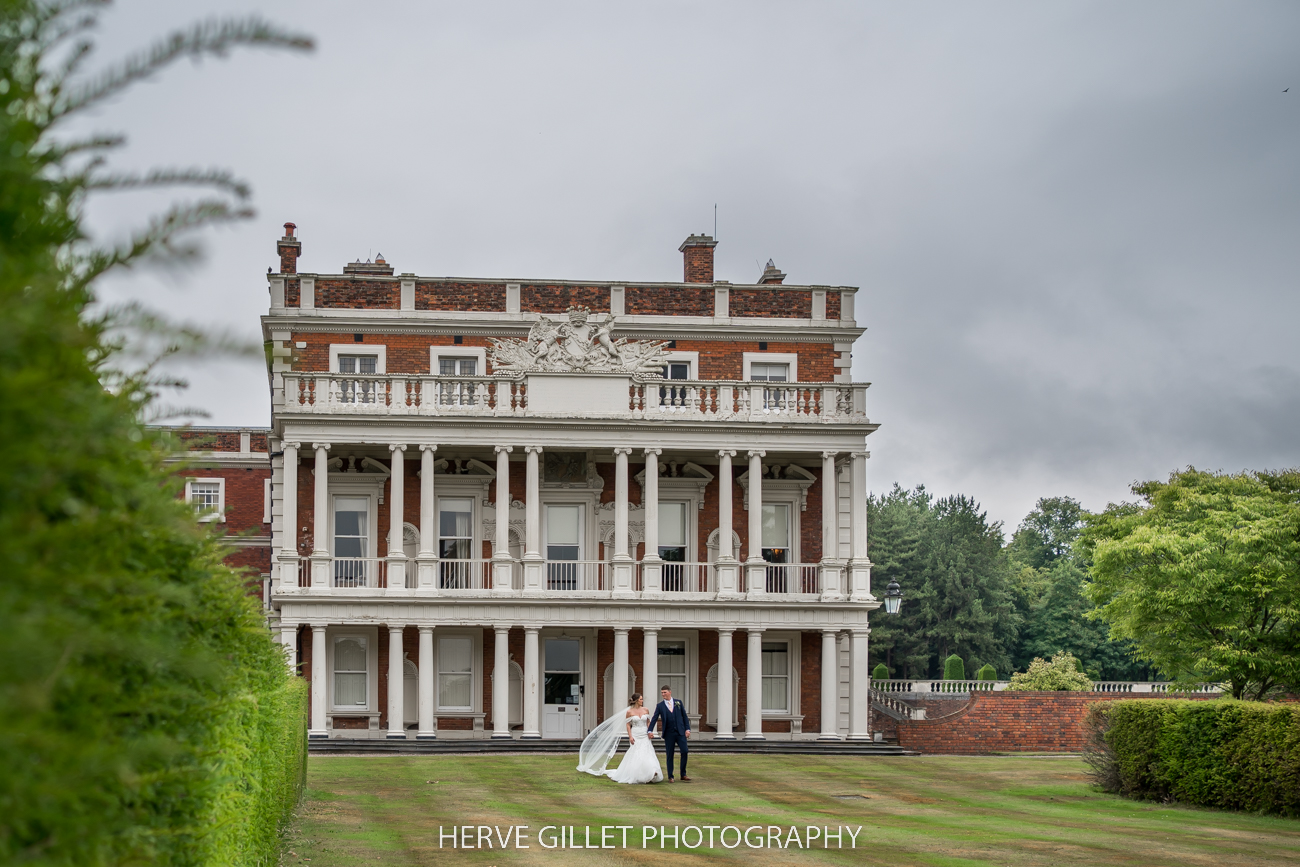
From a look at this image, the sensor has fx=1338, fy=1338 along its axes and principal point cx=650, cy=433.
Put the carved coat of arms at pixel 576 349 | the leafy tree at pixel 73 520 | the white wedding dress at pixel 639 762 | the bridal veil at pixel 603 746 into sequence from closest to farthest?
the leafy tree at pixel 73 520, the white wedding dress at pixel 639 762, the bridal veil at pixel 603 746, the carved coat of arms at pixel 576 349

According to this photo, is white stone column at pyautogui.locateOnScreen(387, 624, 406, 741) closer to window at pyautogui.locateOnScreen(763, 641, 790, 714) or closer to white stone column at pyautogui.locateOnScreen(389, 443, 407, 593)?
white stone column at pyautogui.locateOnScreen(389, 443, 407, 593)

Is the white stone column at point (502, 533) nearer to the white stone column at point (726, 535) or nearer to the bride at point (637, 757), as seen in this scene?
the white stone column at point (726, 535)

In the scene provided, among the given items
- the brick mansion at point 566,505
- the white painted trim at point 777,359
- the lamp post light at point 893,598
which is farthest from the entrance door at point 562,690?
the white painted trim at point 777,359

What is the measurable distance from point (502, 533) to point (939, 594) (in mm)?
49932

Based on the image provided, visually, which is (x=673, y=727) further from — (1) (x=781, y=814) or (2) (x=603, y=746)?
(1) (x=781, y=814)

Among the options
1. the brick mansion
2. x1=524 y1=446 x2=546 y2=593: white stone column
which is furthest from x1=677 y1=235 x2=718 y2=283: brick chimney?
x1=524 y1=446 x2=546 y2=593: white stone column

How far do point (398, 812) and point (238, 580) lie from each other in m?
11.3

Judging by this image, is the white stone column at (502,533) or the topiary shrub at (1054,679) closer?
the white stone column at (502,533)

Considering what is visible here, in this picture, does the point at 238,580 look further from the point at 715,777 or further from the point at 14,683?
the point at 715,777

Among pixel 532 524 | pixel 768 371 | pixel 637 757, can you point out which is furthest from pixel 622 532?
pixel 637 757

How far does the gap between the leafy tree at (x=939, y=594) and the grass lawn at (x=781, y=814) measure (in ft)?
162

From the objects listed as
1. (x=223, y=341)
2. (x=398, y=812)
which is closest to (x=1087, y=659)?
(x=398, y=812)

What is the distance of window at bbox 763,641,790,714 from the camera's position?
3519 cm

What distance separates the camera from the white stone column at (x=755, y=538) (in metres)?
33.3
